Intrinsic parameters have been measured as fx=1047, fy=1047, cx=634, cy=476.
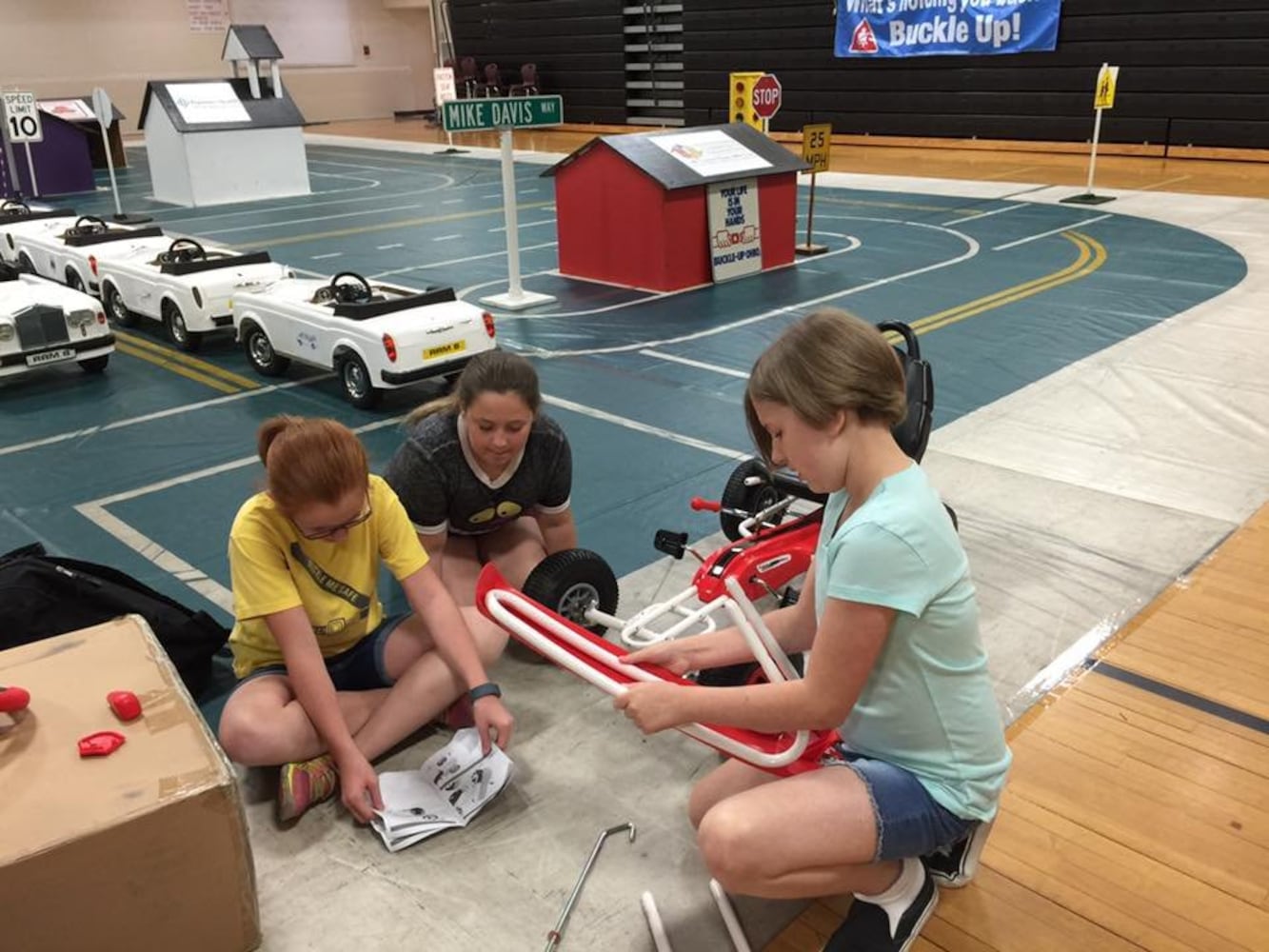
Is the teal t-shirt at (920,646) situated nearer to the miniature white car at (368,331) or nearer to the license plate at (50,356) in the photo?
A: the miniature white car at (368,331)

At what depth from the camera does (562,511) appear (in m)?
3.34

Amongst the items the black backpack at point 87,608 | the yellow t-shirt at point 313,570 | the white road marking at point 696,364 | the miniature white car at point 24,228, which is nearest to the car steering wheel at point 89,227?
the miniature white car at point 24,228

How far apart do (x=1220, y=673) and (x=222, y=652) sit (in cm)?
306

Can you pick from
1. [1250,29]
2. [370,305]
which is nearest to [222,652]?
[370,305]

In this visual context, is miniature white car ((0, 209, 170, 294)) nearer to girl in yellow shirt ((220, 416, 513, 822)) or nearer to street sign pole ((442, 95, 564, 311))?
street sign pole ((442, 95, 564, 311))

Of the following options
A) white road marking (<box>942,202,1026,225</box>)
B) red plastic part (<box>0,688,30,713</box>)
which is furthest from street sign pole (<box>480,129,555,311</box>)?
red plastic part (<box>0,688,30,713</box>)

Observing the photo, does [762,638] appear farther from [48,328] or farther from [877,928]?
[48,328]

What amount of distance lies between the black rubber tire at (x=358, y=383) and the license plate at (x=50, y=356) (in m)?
1.79

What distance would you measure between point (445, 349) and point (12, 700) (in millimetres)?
3581

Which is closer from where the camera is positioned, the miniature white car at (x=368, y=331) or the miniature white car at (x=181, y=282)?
the miniature white car at (x=368, y=331)

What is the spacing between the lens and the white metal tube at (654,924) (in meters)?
2.18

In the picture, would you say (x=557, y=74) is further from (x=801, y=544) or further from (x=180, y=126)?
(x=801, y=544)

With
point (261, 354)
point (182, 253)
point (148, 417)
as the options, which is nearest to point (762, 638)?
point (148, 417)

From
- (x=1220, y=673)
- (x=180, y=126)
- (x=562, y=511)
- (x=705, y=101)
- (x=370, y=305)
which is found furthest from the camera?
(x=705, y=101)
